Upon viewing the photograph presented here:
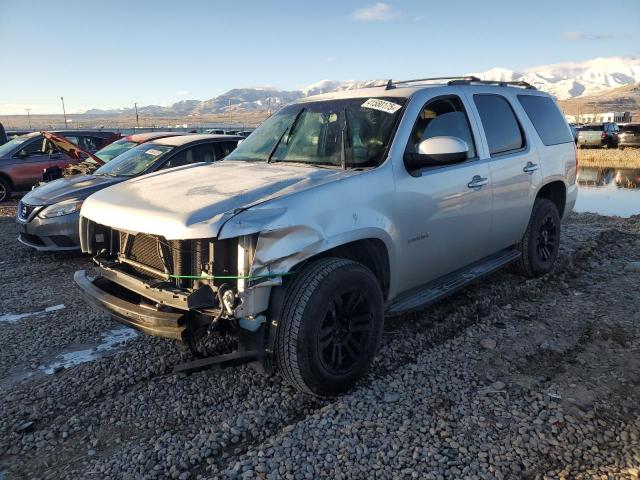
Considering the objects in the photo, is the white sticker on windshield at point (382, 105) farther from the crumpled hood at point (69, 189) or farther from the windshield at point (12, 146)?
the windshield at point (12, 146)

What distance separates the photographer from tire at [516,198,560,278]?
5133 millimetres

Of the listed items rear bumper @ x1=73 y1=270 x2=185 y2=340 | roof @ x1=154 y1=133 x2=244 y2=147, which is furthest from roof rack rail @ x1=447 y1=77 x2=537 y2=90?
roof @ x1=154 y1=133 x2=244 y2=147

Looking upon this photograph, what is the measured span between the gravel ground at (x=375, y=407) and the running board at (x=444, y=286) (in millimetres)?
387

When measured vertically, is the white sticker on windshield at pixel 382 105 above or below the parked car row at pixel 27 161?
above

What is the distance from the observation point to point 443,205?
375 cm

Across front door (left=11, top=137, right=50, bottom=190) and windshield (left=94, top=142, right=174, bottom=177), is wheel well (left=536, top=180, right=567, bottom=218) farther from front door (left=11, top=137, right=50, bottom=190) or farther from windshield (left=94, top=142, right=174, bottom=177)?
front door (left=11, top=137, right=50, bottom=190)

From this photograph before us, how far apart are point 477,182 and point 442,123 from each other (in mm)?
578

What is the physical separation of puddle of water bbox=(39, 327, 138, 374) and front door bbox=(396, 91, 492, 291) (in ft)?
7.94

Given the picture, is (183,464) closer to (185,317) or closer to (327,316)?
(185,317)

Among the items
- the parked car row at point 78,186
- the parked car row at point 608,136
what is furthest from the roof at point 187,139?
the parked car row at point 608,136

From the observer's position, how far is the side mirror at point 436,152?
3422mm

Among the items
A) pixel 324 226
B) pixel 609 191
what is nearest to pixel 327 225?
pixel 324 226

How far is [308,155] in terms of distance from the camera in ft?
12.7

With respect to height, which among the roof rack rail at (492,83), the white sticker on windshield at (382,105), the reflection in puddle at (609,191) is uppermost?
the roof rack rail at (492,83)
